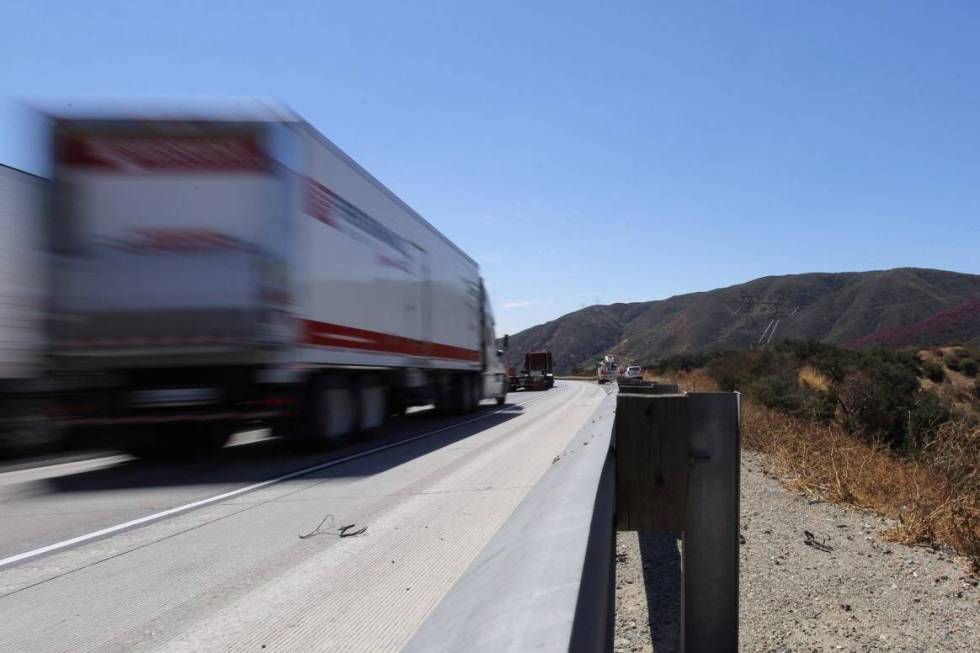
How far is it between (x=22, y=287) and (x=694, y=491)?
30.8 feet

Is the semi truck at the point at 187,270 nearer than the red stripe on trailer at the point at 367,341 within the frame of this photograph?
Yes

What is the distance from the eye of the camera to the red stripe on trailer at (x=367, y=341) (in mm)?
11688

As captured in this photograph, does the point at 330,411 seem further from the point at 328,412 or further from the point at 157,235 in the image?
the point at 157,235

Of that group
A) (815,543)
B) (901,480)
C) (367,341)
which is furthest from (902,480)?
(367,341)

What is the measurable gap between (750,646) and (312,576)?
9.20 feet

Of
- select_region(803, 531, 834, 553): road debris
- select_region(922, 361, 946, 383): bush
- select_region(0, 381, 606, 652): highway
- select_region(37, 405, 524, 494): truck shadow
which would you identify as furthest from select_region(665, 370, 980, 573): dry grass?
select_region(922, 361, 946, 383): bush

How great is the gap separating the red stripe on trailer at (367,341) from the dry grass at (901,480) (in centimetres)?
619

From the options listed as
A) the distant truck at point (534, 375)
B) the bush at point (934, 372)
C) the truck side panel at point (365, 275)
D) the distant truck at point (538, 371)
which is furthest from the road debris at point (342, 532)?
the distant truck at point (538, 371)

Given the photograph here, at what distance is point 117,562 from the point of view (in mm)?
5922

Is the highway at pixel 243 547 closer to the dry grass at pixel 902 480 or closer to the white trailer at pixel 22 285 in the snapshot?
the white trailer at pixel 22 285

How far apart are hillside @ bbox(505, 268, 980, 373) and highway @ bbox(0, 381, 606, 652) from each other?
5480 cm

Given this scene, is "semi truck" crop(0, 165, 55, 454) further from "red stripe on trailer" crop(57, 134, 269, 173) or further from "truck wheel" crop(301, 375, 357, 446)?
"truck wheel" crop(301, 375, 357, 446)

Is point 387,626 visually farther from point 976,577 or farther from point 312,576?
point 976,577

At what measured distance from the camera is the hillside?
83.9 meters
